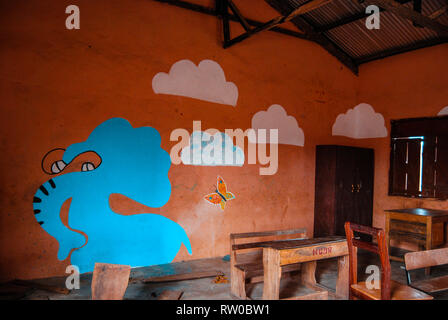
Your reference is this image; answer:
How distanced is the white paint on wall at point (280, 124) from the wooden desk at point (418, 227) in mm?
2083

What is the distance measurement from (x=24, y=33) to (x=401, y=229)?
20.3 ft

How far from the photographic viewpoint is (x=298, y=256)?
330 cm

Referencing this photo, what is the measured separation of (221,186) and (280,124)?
1685 millimetres

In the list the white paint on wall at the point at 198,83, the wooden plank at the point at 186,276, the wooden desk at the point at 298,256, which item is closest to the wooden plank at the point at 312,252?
the wooden desk at the point at 298,256

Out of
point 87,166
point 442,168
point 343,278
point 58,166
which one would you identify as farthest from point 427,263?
point 58,166

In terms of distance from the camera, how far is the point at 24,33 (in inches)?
164

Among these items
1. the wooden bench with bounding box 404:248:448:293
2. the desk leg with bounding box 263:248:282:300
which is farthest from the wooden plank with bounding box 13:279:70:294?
the wooden bench with bounding box 404:248:448:293

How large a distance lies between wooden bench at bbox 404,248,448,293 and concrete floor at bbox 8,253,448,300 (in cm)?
102

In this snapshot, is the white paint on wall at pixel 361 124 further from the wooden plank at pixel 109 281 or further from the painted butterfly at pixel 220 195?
the wooden plank at pixel 109 281

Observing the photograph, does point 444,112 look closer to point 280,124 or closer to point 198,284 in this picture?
point 280,124

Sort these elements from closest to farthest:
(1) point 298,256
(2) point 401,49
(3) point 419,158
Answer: (1) point 298,256, (3) point 419,158, (2) point 401,49

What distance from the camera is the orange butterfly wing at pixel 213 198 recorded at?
5.38m
